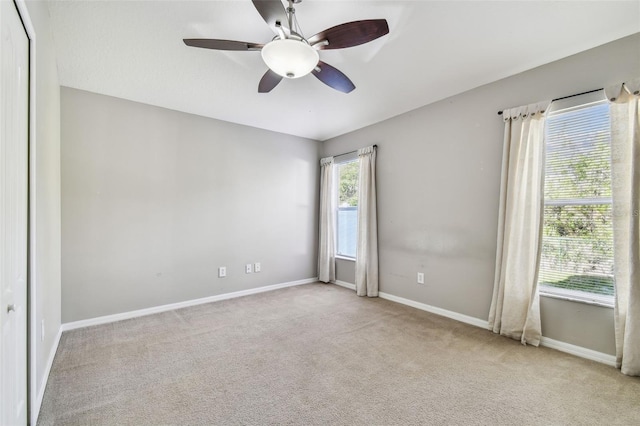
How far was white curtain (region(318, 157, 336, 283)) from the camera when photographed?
4.86 m

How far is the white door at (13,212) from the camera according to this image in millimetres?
1162

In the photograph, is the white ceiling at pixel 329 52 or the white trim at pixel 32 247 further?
the white ceiling at pixel 329 52

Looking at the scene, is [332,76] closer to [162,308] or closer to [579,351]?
[579,351]

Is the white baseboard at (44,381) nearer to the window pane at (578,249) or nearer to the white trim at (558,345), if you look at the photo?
the white trim at (558,345)

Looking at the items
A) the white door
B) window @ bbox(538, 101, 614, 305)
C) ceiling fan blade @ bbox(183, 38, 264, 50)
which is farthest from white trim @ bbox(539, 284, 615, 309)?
the white door

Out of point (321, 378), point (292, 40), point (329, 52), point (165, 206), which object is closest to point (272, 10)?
point (292, 40)

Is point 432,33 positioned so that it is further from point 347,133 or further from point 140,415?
point 140,415

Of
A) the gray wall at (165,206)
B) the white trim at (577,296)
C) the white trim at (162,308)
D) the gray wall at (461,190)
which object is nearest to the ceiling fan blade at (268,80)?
the gray wall at (165,206)

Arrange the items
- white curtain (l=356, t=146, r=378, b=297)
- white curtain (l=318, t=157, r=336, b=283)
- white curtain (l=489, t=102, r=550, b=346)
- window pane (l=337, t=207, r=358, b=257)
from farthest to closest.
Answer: white curtain (l=318, t=157, r=336, b=283)
window pane (l=337, t=207, r=358, b=257)
white curtain (l=356, t=146, r=378, b=297)
white curtain (l=489, t=102, r=550, b=346)

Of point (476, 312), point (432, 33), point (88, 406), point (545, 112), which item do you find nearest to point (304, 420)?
point (88, 406)

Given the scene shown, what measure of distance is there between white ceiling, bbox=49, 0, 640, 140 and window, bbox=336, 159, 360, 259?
1.39 metres

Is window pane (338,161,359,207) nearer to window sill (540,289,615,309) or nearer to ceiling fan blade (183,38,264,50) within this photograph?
window sill (540,289,615,309)

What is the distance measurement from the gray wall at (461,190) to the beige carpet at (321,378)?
0.35 m

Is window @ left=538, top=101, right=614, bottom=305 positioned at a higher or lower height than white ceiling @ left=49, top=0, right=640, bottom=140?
lower
